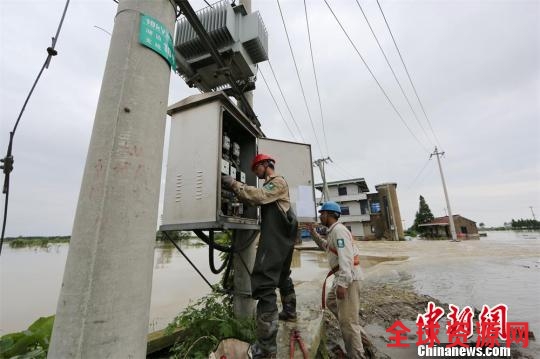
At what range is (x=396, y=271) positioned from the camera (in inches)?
345

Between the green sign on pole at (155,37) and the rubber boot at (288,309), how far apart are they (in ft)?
9.41

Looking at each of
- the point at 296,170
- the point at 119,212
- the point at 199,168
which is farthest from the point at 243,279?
the point at 119,212

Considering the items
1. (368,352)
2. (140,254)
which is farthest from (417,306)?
(140,254)

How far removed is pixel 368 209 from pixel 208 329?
30018 millimetres

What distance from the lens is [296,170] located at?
396 cm

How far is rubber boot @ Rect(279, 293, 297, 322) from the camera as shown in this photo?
3.11 metres

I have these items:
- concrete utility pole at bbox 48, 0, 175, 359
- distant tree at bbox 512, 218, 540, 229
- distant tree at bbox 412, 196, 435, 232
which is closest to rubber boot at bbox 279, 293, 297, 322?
concrete utility pole at bbox 48, 0, 175, 359

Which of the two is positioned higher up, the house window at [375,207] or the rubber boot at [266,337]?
the house window at [375,207]

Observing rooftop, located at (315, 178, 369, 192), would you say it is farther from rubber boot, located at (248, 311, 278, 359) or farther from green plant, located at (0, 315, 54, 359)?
green plant, located at (0, 315, 54, 359)

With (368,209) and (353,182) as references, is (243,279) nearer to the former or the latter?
(368,209)

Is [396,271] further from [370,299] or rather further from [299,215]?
[299,215]

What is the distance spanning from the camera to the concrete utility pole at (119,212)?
1.20 metres

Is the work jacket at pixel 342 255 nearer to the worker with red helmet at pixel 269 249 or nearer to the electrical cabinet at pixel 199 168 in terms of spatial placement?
the worker with red helmet at pixel 269 249

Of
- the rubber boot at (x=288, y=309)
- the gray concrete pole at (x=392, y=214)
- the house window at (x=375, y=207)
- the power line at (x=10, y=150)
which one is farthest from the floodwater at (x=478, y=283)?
the house window at (x=375, y=207)
